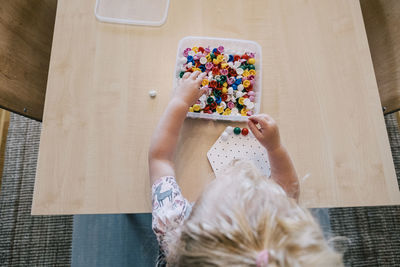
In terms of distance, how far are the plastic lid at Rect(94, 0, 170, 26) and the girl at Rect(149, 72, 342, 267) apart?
0.25 m

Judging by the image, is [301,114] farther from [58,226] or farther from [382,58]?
[58,226]

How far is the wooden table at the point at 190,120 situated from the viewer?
68 centimetres

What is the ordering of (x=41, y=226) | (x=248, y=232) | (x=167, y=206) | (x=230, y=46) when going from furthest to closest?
(x=41, y=226) < (x=230, y=46) < (x=167, y=206) < (x=248, y=232)

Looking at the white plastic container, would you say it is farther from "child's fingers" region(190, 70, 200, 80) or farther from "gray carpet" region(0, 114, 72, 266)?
"gray carpet" region(0, 114, 72, 266)

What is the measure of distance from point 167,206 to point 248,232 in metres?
0.24

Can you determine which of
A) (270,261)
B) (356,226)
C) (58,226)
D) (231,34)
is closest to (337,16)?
(231,34)

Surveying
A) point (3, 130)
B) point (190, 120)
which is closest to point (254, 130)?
point (190, 120)

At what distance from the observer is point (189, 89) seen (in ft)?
2.29

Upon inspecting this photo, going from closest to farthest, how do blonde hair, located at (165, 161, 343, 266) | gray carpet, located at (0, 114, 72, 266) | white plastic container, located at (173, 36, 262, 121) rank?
blonde hair, located at (165, 161, 343, 266)
white plastic container, located at (173, 36, 262, 121)
gray carpet, located at (0, 114, 72, 266)

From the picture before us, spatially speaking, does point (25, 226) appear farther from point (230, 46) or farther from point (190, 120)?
point (230, 46)

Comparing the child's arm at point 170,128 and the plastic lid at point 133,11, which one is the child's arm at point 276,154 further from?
the plastic lid at point 133,11

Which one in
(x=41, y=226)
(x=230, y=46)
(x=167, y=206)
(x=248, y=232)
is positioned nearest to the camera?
(x=248, y=232)

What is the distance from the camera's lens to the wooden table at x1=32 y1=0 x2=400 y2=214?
2.24 ft

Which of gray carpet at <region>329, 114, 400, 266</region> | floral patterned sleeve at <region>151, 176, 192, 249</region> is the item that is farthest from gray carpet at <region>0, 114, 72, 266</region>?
gray carpet at <region>329, 114, 400, 266</region>
